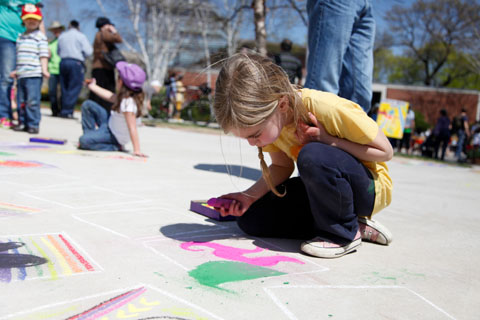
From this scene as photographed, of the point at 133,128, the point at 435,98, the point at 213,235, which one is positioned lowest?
the point at 213,235

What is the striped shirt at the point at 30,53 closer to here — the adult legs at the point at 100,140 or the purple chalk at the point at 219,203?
the adult legs at the point at 100,140

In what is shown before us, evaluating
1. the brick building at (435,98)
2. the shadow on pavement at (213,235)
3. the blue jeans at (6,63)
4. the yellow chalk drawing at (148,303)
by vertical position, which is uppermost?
the brick building at (435,98)

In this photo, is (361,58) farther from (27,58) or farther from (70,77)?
(70,77)

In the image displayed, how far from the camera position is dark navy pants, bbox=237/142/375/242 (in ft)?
5.42

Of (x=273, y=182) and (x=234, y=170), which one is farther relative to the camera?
(x=234, y=170)

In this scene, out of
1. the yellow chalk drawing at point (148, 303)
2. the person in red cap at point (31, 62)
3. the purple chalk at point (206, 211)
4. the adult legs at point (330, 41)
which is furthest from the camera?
the person in red cap at point (31, 62)

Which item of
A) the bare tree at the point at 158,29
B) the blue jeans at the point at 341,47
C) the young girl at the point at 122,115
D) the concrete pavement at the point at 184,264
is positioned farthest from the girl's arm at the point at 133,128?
the bare tree at the point at 158,29

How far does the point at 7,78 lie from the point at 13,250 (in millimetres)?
4381

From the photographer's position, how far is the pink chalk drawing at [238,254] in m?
1.61

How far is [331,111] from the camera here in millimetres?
1673

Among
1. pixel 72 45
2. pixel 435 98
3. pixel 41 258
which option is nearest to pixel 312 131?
pixel 41 258

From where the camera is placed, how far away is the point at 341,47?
2930 mm

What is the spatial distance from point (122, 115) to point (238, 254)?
3021 millimetres

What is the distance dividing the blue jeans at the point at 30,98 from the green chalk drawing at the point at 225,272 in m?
4.23
